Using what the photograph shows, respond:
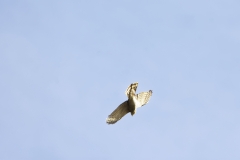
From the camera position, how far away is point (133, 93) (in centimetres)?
3928

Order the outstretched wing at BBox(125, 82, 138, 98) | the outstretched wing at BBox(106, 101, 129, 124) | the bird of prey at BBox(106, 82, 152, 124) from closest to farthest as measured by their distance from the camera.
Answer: the outstretched wing at BBox(125, 82, 138, 98) < the bird of prey at BBox(106, 82, 152, 124) < the outstretched wing at BBox(106, 101, 129, 124)

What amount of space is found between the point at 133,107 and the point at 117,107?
1.17m

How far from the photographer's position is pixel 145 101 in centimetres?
4112

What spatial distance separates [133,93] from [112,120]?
2506 millimetres

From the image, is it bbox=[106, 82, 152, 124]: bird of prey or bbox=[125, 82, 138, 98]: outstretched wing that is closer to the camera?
bbox=[125, 82, 138, 98]: outstretched wing

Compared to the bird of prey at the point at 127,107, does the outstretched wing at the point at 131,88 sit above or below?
above

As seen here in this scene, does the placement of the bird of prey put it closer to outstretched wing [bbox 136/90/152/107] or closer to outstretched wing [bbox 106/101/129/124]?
outstretched wing [bbox 106/101/129/124]

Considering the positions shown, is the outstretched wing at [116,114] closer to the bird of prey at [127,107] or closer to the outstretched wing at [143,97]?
the bird of prey at [127,107]

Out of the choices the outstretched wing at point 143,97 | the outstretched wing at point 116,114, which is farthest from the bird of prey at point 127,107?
the outstretched wing at point 143,97

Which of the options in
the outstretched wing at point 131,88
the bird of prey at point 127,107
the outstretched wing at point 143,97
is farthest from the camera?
the outstretched wing at point 143,97

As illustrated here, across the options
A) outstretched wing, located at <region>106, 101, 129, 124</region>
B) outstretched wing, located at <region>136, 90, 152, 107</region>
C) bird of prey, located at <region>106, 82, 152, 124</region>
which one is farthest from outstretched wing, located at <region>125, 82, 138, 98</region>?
outstretched wing, located at <region>136, 90, 152, 107</region>

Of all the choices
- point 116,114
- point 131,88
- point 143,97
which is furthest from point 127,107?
point 143,97

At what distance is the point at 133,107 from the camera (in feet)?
129

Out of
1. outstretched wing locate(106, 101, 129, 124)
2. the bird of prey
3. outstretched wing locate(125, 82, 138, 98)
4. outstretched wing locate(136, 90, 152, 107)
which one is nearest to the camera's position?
outstretched wing locate(125, 82, 138, 98)
